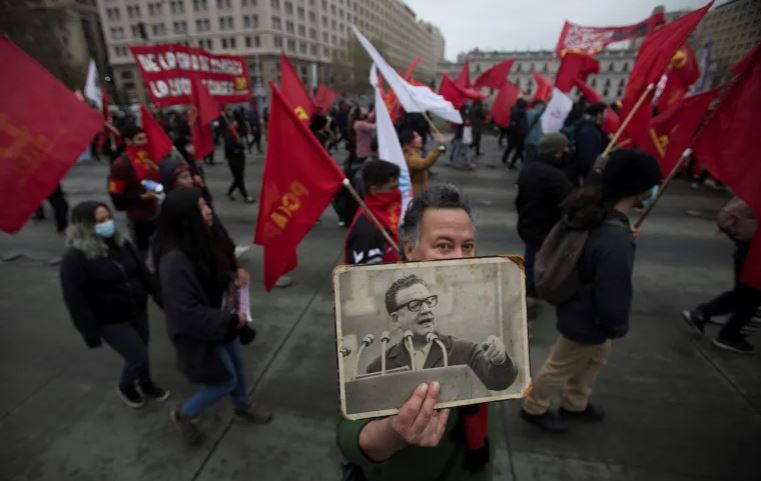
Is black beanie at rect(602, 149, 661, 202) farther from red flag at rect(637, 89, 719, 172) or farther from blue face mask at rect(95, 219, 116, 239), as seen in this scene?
blue face mask at rect(95, 219, 116, 239)

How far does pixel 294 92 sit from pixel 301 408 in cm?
554

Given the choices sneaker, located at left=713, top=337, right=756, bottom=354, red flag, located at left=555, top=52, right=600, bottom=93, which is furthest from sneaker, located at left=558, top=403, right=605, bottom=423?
red flag, located at left=555, top=52, right=600, bottom=93

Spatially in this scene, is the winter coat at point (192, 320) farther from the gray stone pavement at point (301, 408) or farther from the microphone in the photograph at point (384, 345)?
the microphone in the photograph at point (384, 345)

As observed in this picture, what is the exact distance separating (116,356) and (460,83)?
1054 cm

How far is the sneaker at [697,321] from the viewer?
4004 mm

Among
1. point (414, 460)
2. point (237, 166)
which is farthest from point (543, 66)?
point (414, 460)

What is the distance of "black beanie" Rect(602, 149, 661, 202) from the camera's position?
2.38 meters

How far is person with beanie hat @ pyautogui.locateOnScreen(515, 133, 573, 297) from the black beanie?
5.10 ft

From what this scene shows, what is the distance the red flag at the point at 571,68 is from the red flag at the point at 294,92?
189 inches

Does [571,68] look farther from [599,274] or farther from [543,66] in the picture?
[543,66]

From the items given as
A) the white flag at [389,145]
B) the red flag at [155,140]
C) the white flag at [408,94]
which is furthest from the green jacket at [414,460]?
the red flag at [155,140]

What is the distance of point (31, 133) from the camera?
7.41 feet

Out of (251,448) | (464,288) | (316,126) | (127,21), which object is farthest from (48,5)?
(127,21)

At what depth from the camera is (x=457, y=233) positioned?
1.35 meters
